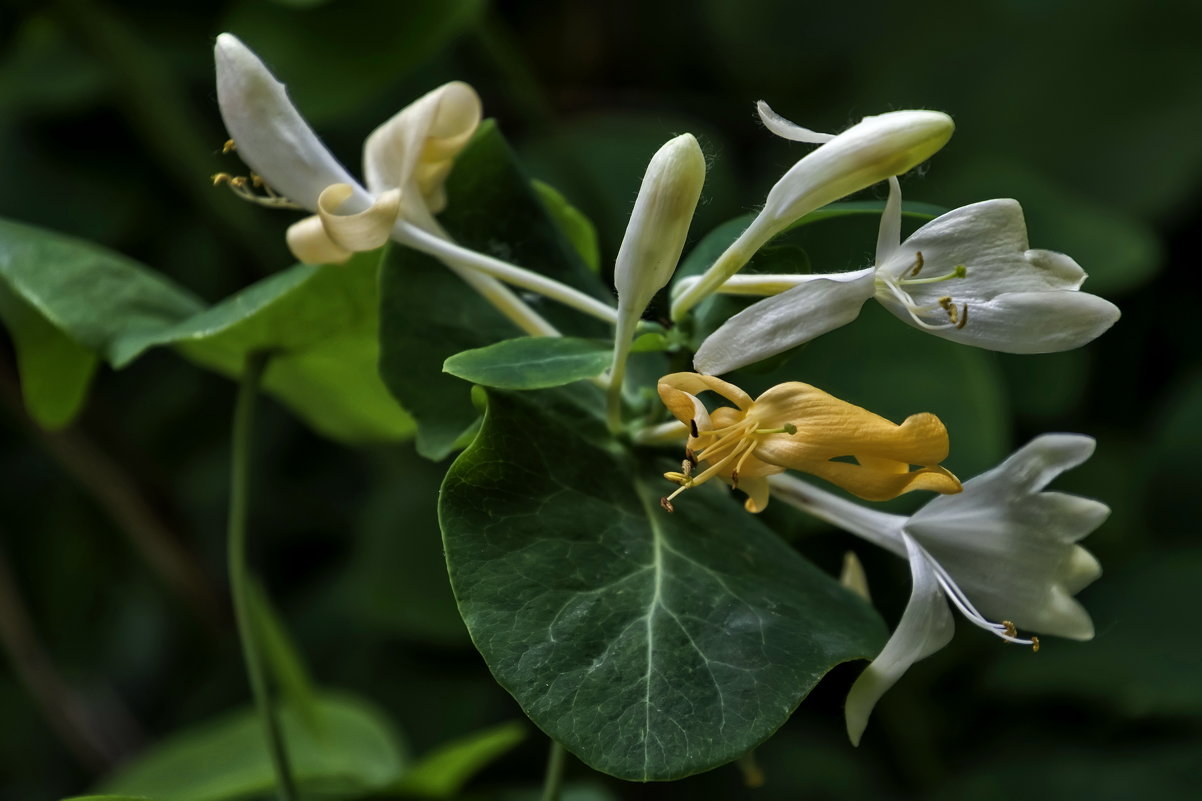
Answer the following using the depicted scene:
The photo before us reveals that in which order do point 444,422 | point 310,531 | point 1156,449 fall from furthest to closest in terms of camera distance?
point 310,531 < point 1156,449 < point 444,422

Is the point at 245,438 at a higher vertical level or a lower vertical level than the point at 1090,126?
higher

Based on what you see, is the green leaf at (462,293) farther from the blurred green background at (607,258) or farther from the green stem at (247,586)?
the blurred green background at (607,258)

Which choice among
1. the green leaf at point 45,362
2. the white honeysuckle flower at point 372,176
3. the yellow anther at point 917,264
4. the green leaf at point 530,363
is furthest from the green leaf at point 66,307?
the yellow anther at point 917,264

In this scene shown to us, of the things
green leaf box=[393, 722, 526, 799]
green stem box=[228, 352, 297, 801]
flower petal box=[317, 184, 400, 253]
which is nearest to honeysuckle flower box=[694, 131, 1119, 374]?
flower petal box=[317, 184, 400, 253]

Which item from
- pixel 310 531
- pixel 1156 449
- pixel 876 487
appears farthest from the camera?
pixel 310 531

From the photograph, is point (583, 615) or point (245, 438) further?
point (245, 438)

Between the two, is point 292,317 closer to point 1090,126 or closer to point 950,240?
point 950,240

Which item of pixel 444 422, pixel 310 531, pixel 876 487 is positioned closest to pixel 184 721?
pixel 310 531
